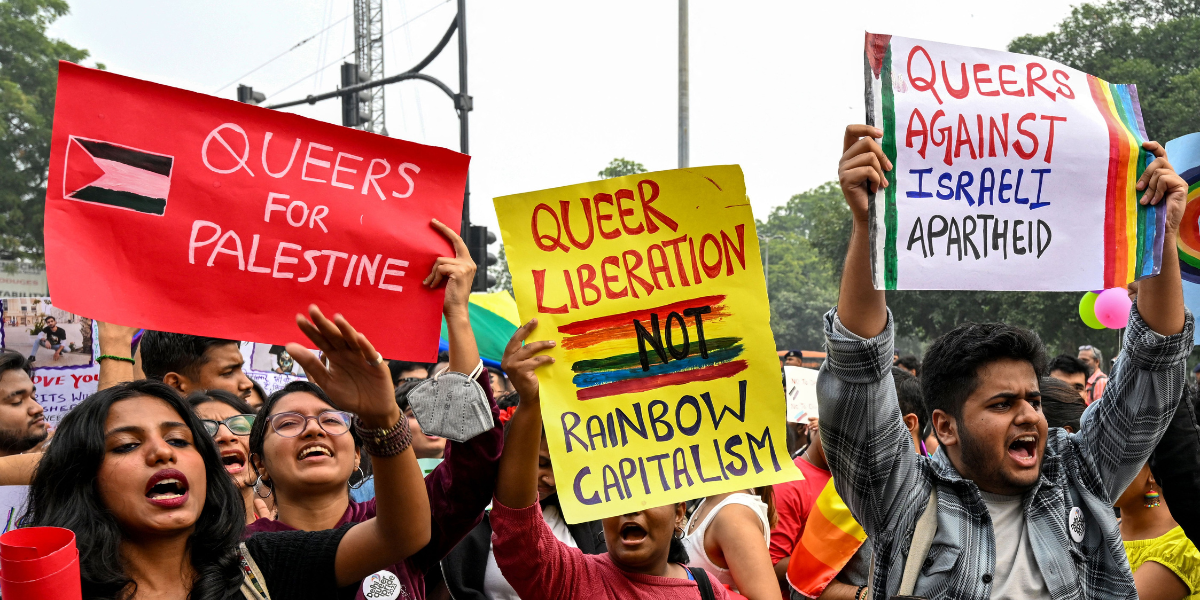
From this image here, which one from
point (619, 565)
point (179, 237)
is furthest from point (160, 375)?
point (619, 565)

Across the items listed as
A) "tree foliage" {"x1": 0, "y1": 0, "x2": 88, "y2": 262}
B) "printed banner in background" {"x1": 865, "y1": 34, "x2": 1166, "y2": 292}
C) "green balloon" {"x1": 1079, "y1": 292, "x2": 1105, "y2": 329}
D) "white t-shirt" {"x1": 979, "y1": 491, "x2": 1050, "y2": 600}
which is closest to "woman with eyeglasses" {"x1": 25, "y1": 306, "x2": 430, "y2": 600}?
"printed banner in background" {"x1": 865, "y1": 34, "x2": 1166, "y2": 292}

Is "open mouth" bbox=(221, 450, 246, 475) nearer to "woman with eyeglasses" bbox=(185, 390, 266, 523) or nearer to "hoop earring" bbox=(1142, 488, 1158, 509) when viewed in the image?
"woman with eyeglasses" bbox=(185, 390, 266, 523)

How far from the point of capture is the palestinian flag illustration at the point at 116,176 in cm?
243

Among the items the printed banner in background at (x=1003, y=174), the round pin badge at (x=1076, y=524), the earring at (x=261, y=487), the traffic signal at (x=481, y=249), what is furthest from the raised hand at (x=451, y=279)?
the traffic signal at (x=481, y=249)

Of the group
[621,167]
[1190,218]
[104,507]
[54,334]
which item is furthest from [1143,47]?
[104,507]

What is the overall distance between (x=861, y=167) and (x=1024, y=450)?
0.94 metres

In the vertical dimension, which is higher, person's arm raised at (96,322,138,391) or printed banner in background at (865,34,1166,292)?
printed banner in background at (865,34,1166,292)

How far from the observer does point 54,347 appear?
18.7 feet

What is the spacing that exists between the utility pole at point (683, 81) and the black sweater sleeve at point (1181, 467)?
8.68m

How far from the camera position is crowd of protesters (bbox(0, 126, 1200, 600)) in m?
2.45

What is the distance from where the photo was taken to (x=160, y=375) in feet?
14.5

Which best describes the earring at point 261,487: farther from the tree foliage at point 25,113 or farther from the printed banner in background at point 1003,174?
the tree foliage at point 25,113

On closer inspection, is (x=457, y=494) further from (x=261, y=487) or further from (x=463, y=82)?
(x=463, y=82)

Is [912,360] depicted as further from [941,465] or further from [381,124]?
[381,124]
